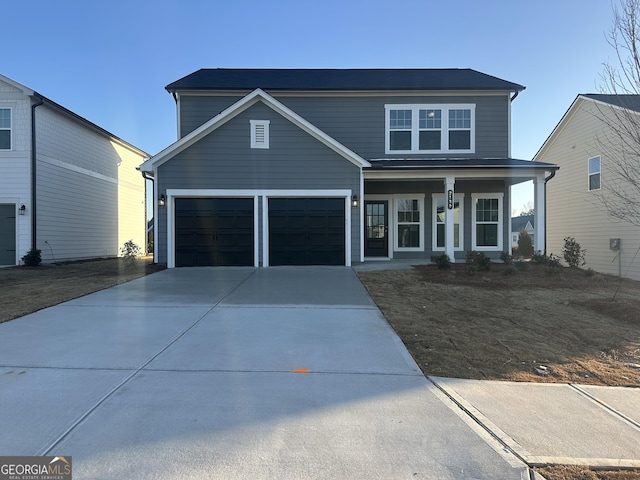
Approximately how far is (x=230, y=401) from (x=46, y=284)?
28.3 ft

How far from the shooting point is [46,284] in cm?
1009

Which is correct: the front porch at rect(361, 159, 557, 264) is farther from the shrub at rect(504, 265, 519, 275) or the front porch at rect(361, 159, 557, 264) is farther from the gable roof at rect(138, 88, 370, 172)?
the shrub at rect(504, 265, 519, 275)

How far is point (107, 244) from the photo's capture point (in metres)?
19.9

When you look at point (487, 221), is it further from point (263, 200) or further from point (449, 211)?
point (263, 200)

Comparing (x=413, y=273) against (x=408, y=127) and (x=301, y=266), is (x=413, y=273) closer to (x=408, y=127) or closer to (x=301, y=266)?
(x=301, y=266)

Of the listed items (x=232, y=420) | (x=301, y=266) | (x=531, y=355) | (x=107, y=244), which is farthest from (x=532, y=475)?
(x=107, y=244)

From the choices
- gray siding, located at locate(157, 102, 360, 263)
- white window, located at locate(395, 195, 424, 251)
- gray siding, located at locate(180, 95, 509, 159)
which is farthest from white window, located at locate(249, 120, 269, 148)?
white window, located at locate(395, 195, 424, 251)

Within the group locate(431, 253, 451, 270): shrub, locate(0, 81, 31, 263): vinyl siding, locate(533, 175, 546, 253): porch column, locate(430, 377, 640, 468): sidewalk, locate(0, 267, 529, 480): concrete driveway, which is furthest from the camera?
locate(0, 81, 31, 263): vinyl siding

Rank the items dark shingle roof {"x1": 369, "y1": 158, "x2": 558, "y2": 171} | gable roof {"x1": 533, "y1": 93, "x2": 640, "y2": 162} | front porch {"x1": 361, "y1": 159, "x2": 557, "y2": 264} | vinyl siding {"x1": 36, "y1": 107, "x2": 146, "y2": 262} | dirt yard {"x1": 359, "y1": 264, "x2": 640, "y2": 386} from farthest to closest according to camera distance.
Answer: front porch {"x1": 361, "y1": 159, "x2": 557, "y2": 264}, vinyl siding {"x1": 36, "y1": 107, "x2": 146, "y2": 262}, dark shingle roof {"x1": 369, "y1": 158, "x2": 558, "y2": 171}, gable roof {"x1": 533, "y1": 93, "x2": 640, "y2": 162}, dirt yard {"x1": 359, "y1": 264, "x2": 640, "y2": 386}

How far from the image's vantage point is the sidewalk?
2975mm

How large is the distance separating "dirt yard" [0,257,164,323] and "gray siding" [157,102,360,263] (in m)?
2.13

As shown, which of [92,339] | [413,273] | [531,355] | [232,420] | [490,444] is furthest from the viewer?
[413,273]

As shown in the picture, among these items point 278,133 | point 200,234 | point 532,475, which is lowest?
point 532,475

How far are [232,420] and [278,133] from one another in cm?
1107
